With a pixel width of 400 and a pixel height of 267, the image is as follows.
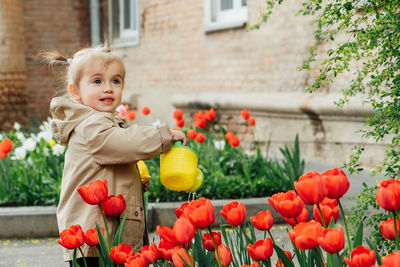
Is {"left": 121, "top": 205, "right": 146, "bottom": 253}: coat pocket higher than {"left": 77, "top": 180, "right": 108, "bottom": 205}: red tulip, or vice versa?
{"left": 77, "top": 180, "right": 108, "bottom": 205}: red tulip

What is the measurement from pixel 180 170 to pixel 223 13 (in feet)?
22.2

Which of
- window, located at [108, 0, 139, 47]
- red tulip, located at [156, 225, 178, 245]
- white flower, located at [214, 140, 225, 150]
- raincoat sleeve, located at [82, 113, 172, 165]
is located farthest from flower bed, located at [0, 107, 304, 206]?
window, located at [108, 0, 139, 47]

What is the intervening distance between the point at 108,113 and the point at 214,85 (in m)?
6.45

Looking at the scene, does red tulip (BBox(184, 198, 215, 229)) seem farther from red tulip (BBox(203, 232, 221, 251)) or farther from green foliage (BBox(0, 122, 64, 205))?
green foliage (BBox(0, 122, 64, 205))

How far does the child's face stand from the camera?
2.58 m

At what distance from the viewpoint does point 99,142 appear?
8.18 feet

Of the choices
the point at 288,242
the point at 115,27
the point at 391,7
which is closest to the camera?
the point at 391,7

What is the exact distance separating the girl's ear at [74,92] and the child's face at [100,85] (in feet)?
0.17

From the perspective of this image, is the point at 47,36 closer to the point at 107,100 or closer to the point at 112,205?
the point at 107,100

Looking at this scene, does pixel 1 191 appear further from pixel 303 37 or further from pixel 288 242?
pixel 303 37

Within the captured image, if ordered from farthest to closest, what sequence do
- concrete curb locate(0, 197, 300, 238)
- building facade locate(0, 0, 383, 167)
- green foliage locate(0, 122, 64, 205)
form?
building facade locate(0, 0, 383, 167) → green foliage locate(0, 122, 64, 205) → concrete curb locate(0, 197, 300, 238)

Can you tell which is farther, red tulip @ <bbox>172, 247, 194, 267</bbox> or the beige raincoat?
the beige raincoat

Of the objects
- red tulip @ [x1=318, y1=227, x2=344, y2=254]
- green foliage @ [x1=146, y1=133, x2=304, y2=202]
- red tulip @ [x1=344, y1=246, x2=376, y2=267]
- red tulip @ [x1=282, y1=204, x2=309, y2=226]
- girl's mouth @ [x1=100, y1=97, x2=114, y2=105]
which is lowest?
green foliage @ [x1=146, y1=133, x2=304, y2=202]

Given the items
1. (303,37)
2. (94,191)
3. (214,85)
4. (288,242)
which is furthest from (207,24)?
(94,191)
